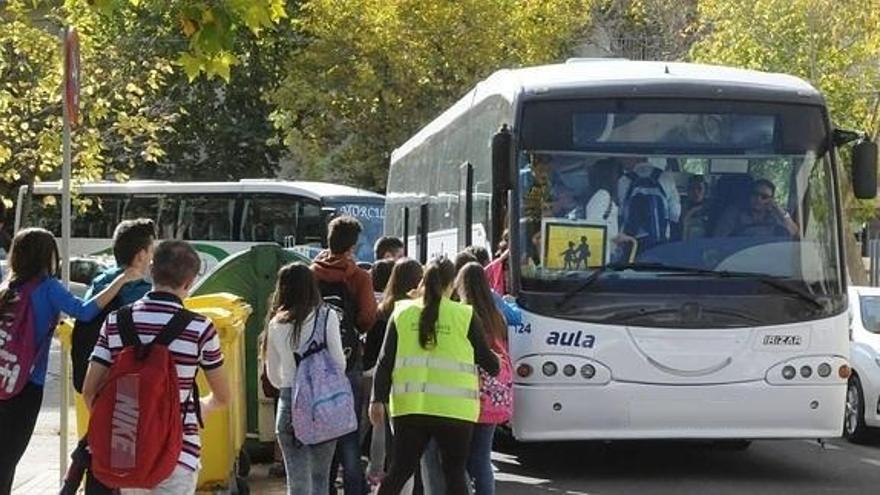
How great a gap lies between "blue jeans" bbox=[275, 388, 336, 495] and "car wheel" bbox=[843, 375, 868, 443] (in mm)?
7873

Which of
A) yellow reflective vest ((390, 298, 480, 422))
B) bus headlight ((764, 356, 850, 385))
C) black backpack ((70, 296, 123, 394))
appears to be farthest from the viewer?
bus headlight ((764, 356, 850, 385))

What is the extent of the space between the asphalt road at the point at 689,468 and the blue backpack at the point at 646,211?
6.34ft

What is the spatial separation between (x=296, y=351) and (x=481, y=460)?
58.3 inches

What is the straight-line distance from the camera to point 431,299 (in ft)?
26.8

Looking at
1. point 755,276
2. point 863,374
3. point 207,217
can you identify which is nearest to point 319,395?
point 755,276

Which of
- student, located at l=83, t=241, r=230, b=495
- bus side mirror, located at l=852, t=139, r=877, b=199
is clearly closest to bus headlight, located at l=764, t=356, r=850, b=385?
bus side mirror, located at l=852, t=139, r=877, b=199

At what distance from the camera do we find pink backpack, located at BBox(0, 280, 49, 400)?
7.80m

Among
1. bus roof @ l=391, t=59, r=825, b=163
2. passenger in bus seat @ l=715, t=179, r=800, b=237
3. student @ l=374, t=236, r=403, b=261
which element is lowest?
student @ l=374, t=236, r=403, b=261

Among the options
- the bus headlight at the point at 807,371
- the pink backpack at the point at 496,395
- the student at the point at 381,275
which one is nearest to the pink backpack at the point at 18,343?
the pink backpack at the point at 496,395

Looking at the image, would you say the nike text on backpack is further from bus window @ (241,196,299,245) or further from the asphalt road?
bus window @ (241,196,299,245)

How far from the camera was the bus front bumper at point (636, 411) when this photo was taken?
36.3 feet

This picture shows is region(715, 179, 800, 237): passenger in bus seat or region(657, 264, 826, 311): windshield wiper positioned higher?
region(715, 179, 800, 237): passenger in bus seat

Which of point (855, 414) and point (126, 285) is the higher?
point (126, 285)

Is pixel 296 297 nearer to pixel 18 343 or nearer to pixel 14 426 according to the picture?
pixel 18 343
